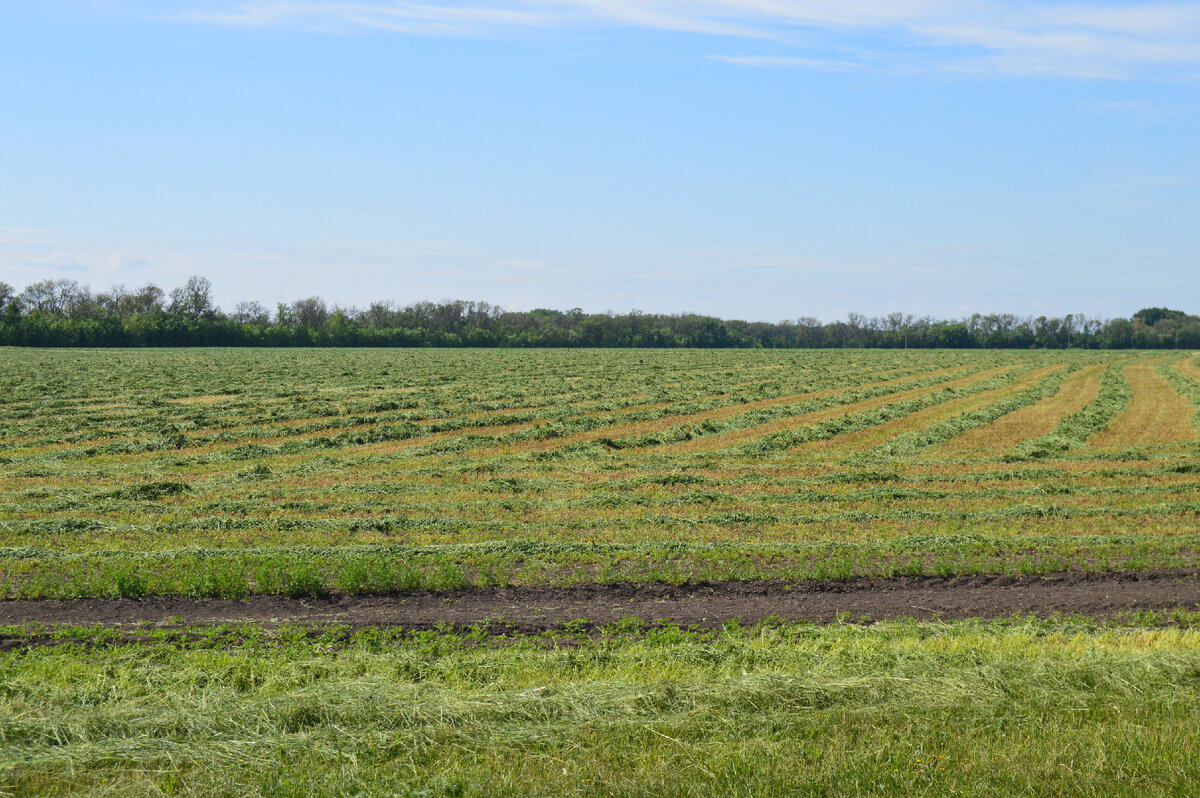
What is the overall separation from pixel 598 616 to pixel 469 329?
13323 centimetres

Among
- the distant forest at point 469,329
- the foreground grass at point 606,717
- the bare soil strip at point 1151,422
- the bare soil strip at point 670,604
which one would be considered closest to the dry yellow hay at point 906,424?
the bare soil strip at point 1151,422

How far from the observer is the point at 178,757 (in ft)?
21.0

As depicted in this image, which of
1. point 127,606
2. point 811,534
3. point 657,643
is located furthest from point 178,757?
point 811,534

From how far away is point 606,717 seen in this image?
280 inches

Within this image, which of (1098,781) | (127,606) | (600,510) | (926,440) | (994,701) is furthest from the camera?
(926,440)

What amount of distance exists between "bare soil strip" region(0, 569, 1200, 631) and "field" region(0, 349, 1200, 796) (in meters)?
0.06

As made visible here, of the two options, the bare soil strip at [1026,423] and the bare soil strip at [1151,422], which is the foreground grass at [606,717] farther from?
the bare soil strip at [1151,422]

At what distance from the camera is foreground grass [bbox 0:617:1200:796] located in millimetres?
6160

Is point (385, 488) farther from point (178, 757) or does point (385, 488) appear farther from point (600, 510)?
point (178, 757)

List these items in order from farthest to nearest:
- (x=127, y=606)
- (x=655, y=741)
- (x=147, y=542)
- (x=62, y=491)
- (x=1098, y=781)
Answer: (x=62, y=491)
(x=147, y=542)
(x=127, y=606)
(x=655, y=741)
(x=1098, y=781)

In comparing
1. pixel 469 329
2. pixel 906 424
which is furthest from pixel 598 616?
pixel 469 329

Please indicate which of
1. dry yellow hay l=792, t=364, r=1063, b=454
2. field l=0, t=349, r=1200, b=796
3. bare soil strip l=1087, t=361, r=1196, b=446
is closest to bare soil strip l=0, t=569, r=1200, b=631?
field l=0, t=349, r=1200, b=796

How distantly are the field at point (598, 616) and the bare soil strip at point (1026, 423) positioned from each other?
50cm

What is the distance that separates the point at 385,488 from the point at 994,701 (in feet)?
48.1
